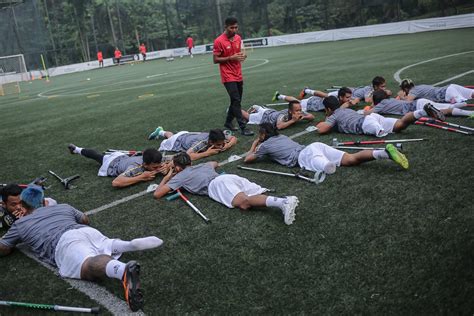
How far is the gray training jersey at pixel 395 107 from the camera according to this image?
8.03 m

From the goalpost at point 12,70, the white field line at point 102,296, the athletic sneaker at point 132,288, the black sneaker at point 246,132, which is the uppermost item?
the goalpost at point 12,70

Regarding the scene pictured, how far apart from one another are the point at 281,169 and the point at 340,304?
3307mm

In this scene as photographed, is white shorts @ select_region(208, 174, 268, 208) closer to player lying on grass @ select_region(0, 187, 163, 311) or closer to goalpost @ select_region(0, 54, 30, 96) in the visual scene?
player lying on grass @ select_region(0, 187, 163, 311)

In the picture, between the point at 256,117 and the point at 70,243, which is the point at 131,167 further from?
the point at 256,117

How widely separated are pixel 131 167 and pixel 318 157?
9.52ft

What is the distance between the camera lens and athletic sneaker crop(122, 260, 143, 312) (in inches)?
127

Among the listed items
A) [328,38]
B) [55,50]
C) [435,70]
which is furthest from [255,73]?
[55,50]

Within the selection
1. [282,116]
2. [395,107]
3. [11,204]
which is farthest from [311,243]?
[395,107]

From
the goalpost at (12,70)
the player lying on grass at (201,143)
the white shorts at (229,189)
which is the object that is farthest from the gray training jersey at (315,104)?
the goalpost at (12,70)

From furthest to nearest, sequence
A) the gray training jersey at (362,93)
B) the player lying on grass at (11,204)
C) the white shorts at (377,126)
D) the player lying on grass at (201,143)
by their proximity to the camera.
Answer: the gray training jersey at (362,93) → the player lying on grass at (201,143) → the white shorts at (377,126) → the player lying on grass at (11,204)

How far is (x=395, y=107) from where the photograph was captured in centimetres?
810

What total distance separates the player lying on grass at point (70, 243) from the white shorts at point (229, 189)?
4.19 ft

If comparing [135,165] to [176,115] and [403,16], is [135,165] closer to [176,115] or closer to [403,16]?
[176,115]

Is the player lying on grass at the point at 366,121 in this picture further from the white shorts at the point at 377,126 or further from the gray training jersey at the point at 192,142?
the gray training jersey at the point at 192,142
